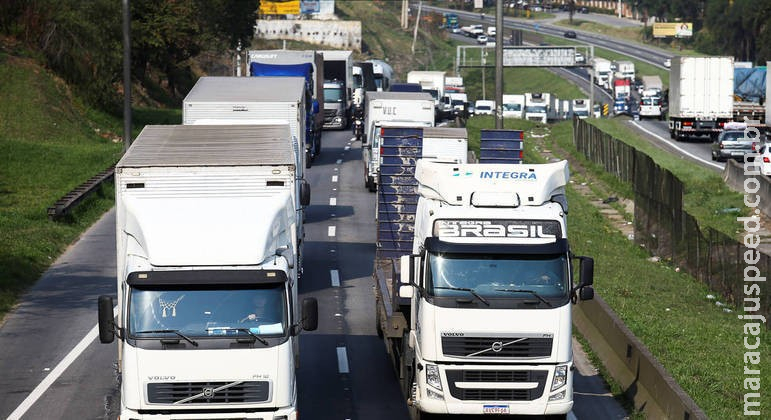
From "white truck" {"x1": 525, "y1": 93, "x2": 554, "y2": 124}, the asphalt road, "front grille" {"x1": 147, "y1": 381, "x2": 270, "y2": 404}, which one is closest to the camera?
"front grille" {"x1": 147, "y1": 381, "x2": 270, "y2": 404}

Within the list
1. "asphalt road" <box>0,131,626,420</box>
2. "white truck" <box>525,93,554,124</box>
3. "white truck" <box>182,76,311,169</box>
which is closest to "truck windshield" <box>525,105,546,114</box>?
"white truck" <box>525,93,554,124</box>

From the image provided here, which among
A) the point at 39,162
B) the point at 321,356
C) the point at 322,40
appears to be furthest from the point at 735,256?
the point at 322,40

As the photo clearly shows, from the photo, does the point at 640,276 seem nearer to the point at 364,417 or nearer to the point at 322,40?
the point at 364,417

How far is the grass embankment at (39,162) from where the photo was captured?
3031 centimetres

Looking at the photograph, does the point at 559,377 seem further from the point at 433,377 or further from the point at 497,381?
the point at 433,377

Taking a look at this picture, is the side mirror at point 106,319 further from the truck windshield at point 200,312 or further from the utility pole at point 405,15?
the utility pole at point 405,15

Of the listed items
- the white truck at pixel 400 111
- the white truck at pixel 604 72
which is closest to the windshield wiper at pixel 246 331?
the white truck at pixel 400 111

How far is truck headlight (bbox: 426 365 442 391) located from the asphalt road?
215 centimetres

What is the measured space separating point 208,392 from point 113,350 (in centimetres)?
876

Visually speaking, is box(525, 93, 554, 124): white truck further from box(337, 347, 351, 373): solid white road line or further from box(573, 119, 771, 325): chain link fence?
box(337, 347, 351, 373): solid white road line

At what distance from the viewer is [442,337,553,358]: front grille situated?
15672 mm

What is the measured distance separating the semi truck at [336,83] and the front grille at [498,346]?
161ft

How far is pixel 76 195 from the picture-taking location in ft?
123

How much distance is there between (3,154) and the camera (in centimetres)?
4491
